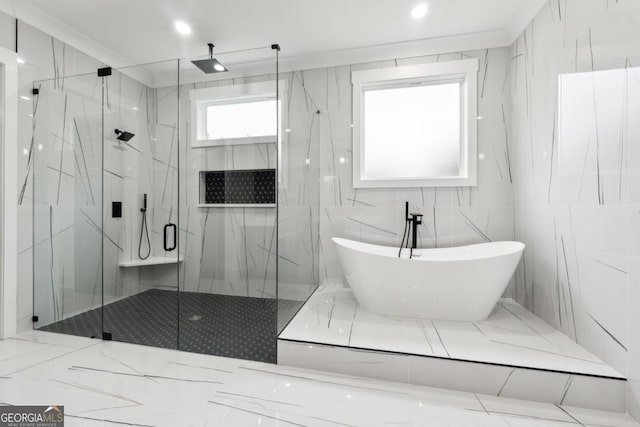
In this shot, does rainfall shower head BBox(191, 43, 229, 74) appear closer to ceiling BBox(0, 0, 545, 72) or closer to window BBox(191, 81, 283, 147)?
window BBox(191, 81, 283, 147)

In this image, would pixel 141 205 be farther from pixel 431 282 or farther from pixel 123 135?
pixel 431 282

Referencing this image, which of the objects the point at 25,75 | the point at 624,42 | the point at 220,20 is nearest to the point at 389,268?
the point at 624,42

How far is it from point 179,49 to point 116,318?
2.54 metres

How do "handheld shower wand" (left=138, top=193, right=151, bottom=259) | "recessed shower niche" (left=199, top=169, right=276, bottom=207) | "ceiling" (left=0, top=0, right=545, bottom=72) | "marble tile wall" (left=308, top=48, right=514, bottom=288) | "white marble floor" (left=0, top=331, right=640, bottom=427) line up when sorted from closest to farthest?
"white marble floor" (left=0, top=331, right=640, bottom=427) < "recessed shower niche" (left=199, top=169, right=276, bottom=207) < "handheld shower wand" (left=138, top=193, right=151, bottom=259) < "ceiling" (left=0, top=0, right=545, bottom=72) < "marble tile wall" (left=308, top=48, right=514, bottom=288)

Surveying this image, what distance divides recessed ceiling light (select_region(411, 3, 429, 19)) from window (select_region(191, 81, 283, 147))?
132cm

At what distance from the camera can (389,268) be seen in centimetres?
205

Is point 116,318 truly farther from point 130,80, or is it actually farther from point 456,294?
point 456,294

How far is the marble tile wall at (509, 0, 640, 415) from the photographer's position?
1360 millimetres

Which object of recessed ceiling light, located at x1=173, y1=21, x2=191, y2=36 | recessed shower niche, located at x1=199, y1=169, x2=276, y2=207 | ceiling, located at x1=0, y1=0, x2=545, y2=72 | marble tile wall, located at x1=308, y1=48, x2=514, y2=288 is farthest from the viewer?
marble tile wall, located at x1=308, y1=48, x2=514, y2=288

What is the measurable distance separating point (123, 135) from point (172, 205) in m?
0.81

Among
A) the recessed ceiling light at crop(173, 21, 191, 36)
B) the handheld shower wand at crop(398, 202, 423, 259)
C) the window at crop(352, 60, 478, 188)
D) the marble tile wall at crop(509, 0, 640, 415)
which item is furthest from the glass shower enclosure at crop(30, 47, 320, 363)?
the marble tile wall at crop(509, 0, 640, 415)

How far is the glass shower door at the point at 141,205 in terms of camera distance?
1.94 metres

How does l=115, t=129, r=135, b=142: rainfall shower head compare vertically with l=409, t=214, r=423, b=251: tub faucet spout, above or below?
above

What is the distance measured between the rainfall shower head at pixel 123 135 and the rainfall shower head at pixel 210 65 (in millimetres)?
773
